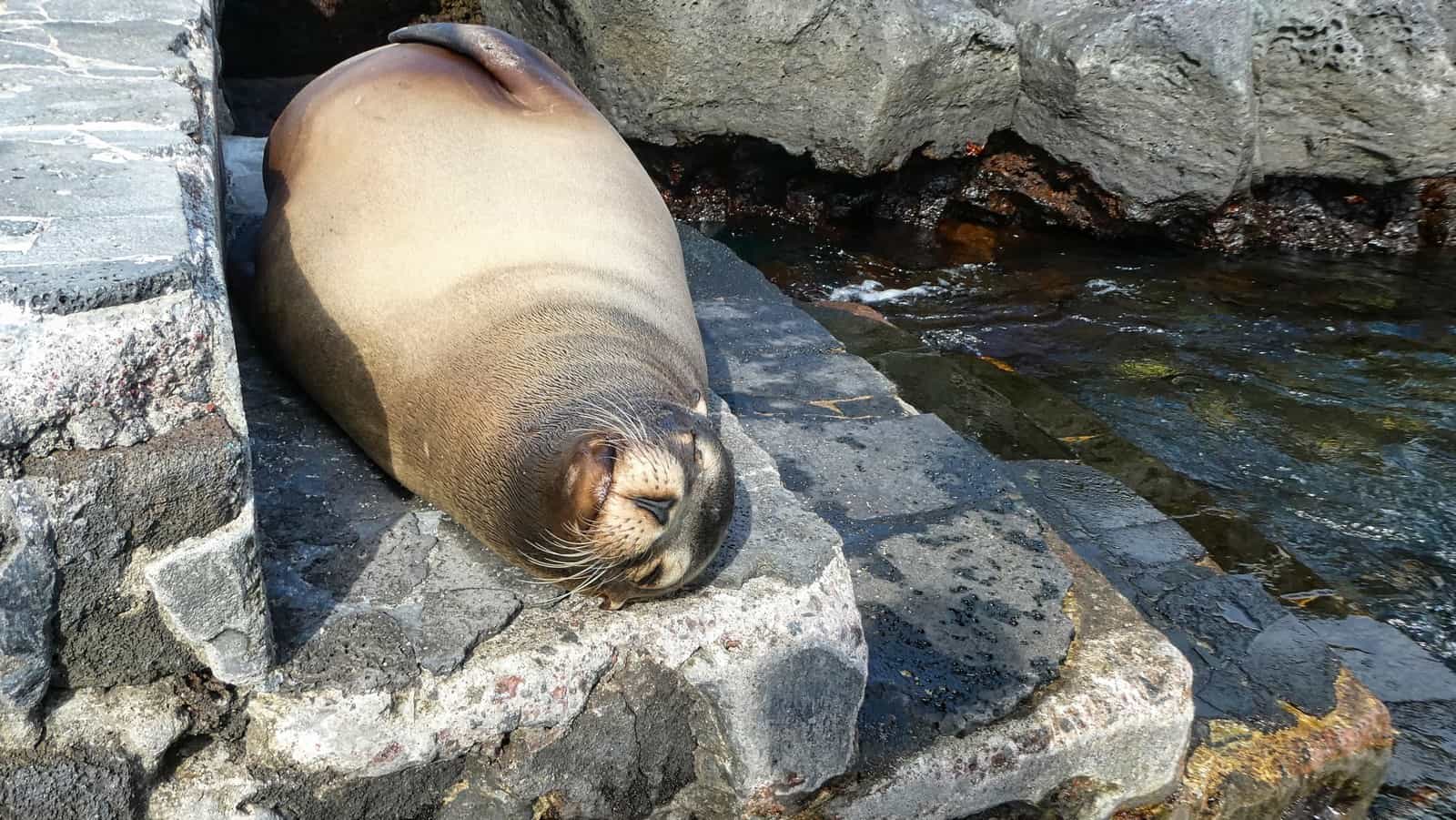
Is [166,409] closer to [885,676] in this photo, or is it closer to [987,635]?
[885,676]

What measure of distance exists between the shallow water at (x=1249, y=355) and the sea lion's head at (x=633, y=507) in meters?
2.59

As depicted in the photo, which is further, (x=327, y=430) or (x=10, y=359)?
(x=327, y=430)

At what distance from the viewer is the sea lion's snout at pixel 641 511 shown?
7.46 ft

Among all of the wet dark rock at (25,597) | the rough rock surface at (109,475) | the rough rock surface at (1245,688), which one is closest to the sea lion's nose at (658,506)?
the rough rock surface at (109,475)

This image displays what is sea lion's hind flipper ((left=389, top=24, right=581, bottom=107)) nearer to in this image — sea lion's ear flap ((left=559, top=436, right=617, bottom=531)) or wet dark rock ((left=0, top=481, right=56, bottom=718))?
sea lion's ear flap ((left=559, top=436, right=617, bottom=531))

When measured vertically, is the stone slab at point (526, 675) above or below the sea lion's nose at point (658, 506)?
below

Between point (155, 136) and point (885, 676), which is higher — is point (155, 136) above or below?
above

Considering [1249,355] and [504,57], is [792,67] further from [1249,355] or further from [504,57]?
[504,57]

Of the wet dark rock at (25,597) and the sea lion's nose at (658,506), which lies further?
the sea lion's nose at (658,506)

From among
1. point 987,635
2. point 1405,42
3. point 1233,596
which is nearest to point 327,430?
point 987,635

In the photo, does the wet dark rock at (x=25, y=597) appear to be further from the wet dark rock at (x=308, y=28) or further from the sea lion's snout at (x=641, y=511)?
the wet dark rock at (x=308, y=28)

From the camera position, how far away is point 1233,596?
3672 mm

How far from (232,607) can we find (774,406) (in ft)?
7.67

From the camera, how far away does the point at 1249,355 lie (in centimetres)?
614
